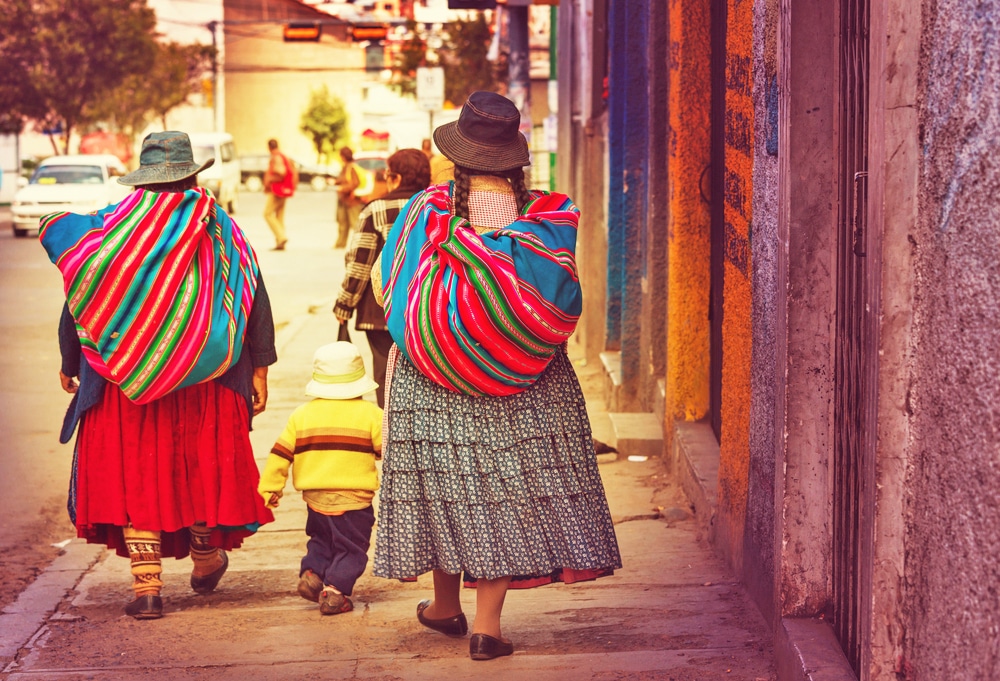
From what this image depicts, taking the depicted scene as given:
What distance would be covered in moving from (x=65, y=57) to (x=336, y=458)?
138 ft

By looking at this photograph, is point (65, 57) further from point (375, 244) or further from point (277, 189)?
point (375, 244)

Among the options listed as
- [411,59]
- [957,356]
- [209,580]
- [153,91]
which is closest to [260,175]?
[153,91]

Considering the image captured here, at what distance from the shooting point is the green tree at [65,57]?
1694 inches

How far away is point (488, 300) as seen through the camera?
4348mm

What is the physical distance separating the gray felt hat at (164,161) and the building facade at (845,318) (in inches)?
Result: 82.2

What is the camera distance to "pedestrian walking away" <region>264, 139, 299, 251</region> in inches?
945

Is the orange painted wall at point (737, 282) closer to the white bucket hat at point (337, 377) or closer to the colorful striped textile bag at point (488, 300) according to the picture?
the colorful striped textile bag at point (488, 300)

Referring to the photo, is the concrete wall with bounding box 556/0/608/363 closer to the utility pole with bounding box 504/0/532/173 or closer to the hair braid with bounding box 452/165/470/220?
the hair braid with bounding box 452/165/470/220

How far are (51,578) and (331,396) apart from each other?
5.64 feet

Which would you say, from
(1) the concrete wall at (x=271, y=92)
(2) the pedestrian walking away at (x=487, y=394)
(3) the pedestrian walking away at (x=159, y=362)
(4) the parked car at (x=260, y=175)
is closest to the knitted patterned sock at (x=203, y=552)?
(3) the pedestrian walking away at (x=159, y=362)

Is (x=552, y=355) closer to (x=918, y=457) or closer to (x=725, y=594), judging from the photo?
(x=725, y=594)

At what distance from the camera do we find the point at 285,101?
81.6 m

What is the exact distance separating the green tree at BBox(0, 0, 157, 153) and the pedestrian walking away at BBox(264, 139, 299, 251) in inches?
828

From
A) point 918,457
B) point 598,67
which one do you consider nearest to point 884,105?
point 918,457
